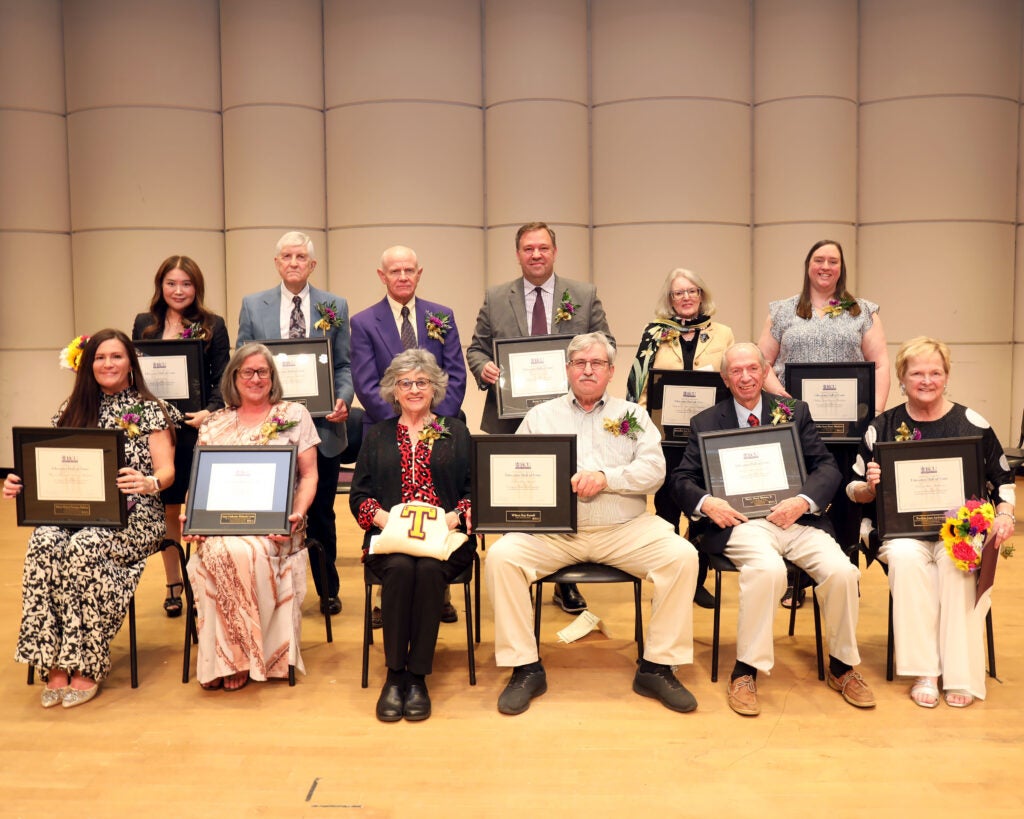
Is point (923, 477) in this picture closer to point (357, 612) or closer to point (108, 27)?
point (357, 612)

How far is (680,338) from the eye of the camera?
455 centimetres

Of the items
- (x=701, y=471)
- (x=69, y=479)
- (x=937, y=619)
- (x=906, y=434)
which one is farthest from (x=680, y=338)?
(x=69, y=479)

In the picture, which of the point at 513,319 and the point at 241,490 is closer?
the point at 241,490

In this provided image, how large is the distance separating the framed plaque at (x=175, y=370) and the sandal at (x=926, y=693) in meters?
3.46

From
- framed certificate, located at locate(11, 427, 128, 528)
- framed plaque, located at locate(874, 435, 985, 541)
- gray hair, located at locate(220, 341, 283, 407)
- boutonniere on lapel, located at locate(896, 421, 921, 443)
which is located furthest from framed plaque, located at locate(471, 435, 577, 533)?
framed certificate, located at locate(11, 427, 128, 528)

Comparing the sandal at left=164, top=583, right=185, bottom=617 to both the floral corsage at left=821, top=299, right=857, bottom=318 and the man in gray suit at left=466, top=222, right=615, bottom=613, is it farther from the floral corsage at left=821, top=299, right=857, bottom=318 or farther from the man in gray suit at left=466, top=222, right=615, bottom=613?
the floral corsage at left=821, top=299, right=857, bottom=318

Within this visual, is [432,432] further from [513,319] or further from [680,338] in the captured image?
[680,338]

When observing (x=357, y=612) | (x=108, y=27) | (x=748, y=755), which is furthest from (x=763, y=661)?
(x=108, y=27)

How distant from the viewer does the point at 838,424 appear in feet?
14.2

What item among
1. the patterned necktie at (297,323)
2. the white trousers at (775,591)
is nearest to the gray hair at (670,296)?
the white trousers at (775,591)

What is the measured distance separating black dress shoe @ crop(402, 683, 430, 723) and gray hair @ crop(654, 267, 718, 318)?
2.22 m

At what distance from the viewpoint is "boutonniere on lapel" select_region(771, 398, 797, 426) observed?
13.1 feet

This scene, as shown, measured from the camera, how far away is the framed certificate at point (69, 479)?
12.3 feet

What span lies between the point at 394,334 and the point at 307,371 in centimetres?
51
